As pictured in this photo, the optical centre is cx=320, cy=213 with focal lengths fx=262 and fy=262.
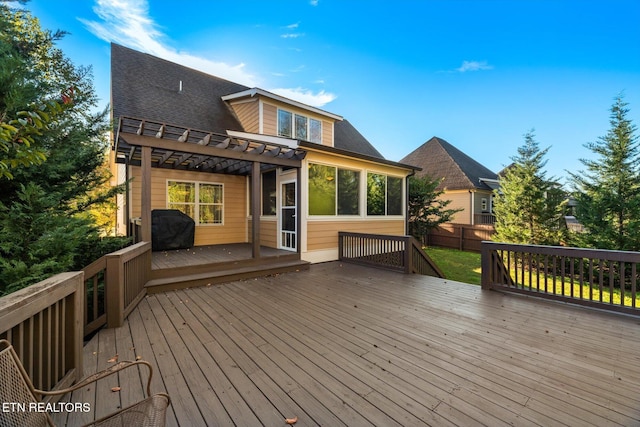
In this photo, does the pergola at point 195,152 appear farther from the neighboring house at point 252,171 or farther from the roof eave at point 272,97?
the roof eave at point 272,97

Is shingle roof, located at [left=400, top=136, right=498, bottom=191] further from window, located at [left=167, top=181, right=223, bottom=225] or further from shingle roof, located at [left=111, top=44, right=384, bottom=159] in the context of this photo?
window, located at [left=167, top=181, right=223, bottom=225]

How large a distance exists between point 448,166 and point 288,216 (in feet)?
46.4

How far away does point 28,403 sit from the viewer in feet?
4.15

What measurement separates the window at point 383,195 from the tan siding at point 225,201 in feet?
14.1

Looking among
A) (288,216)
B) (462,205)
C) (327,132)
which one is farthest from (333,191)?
(462,205)

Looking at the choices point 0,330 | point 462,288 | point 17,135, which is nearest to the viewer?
point 0,330

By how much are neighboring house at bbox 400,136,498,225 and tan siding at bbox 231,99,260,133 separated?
409 inches

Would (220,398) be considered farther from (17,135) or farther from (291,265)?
(291,265)

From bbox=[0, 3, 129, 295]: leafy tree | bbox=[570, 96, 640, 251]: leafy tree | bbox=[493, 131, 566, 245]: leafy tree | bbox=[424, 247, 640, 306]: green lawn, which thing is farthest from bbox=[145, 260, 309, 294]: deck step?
bbox=[570, 96, 640, 251]: leafy tree

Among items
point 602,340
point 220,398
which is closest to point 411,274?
point 602,340

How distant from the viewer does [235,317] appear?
362cm

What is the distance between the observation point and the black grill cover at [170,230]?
689 cm

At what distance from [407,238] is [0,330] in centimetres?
623

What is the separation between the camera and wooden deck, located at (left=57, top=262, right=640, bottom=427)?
6.13 feet
